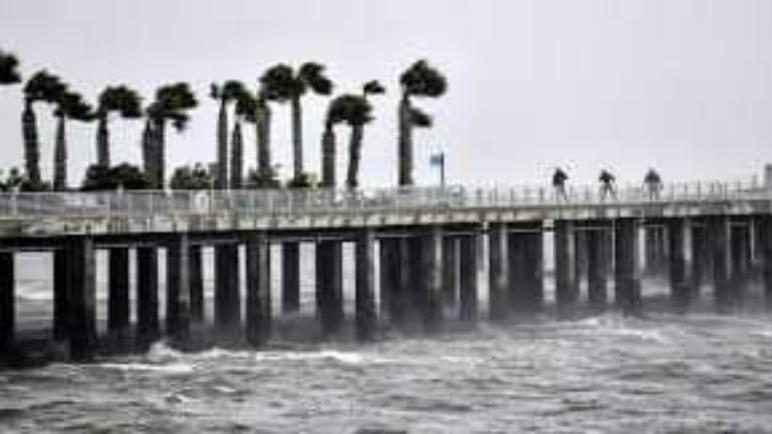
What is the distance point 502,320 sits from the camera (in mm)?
76125

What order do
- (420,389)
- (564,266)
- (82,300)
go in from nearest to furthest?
1. (420,389)
2. (82,300)
3. (564,266)

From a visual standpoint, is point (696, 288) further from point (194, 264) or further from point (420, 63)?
point (194, 264)

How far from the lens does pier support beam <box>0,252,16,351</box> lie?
193 feet

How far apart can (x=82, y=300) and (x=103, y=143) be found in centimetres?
2783

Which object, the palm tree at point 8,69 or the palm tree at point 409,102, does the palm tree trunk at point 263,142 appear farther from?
the palm tree at point 8,69

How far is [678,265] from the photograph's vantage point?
86.7m

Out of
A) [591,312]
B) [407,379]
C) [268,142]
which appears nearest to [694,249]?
[591,312]

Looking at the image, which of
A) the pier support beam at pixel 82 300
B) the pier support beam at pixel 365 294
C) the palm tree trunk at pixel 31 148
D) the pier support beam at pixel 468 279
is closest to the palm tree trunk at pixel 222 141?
the palm tree trunk at pixel 31 148

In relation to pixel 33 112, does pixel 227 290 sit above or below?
below

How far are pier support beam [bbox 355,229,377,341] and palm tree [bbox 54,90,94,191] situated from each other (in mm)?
19986

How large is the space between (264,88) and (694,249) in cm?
2668

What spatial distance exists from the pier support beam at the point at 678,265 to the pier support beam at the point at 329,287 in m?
23.2

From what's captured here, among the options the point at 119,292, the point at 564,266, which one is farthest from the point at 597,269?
the point at 119,292

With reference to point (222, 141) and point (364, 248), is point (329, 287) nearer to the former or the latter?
point (364, 248)
